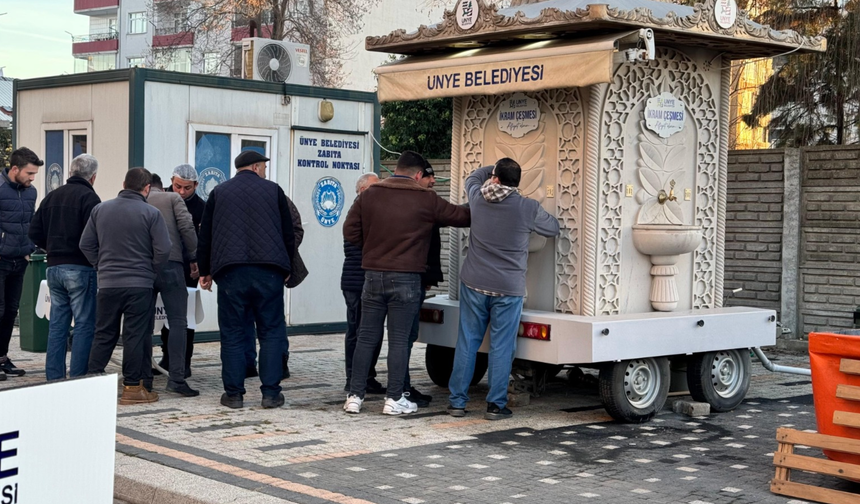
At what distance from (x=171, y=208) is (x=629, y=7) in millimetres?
3980

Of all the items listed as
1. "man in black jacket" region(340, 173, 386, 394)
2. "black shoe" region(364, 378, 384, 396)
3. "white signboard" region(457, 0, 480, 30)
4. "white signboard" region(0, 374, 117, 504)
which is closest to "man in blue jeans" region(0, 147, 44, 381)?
"man in black jacket" region(340, 173, 386, 394)

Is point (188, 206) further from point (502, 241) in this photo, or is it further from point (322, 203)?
point (322, 203)

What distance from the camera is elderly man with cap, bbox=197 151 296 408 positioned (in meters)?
8.44

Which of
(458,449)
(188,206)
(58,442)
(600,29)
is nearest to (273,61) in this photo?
(188,206)

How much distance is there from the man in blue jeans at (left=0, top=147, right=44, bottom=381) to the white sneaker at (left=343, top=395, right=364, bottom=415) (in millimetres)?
3230

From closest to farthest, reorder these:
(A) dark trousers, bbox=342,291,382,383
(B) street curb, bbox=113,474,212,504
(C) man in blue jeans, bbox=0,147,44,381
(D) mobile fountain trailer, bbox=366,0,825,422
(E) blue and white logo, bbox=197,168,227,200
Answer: (B) street curb, bbox=113,474,212,504
(D) mobile fountain trailer, bbox=366,0,825,422
(A) dark trousers, bbox=342,291,382,383
(C) man in blue jeans, bbox=0,147,44,381
(E) blue and white logo, bbox=197,168,227,200

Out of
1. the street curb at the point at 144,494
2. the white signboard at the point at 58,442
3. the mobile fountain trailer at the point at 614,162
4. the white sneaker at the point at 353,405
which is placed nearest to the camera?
the white signboard at the point at 58,442

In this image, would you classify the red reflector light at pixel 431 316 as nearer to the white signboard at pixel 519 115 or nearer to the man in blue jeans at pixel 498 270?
the man in blue jeans at pixel 498 270

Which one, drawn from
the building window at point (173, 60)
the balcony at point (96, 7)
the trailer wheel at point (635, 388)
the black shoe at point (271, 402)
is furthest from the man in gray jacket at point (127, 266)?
the balcony at point (96, 7)

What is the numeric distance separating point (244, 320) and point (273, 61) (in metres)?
5.44

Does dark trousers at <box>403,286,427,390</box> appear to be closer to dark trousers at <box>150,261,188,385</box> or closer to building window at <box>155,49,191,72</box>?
dark trousers at <box>150,261,188,385</box>

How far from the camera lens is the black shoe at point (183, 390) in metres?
9.10

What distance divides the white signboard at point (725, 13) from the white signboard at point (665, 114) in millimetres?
695

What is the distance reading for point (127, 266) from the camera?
8.51 metres
